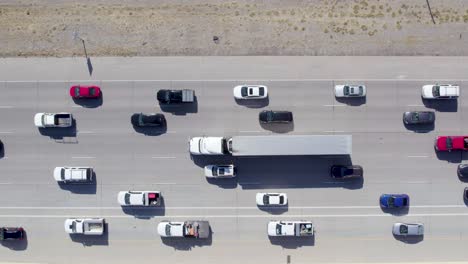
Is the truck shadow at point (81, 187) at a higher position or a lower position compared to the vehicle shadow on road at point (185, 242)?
higher

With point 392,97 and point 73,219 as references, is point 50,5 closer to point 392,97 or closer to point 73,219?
point 73,219

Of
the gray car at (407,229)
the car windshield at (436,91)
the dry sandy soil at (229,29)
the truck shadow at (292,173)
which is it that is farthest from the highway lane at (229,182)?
the dry sandy soil at (229,29)

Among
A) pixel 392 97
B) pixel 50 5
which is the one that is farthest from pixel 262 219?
pixel 50 5

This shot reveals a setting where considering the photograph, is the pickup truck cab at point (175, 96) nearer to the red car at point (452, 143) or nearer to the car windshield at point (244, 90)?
the car windshield at point (244, 90)

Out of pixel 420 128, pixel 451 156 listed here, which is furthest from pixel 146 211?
pixel 451 156

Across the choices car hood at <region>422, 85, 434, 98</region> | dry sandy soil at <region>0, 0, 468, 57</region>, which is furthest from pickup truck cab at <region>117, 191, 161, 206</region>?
car hood at <region>422, 85, 434, 98</region>

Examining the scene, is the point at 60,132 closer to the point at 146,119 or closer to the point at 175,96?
the point at 146,119

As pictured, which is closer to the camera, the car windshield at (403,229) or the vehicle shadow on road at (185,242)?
the car windshield at (403,229)
